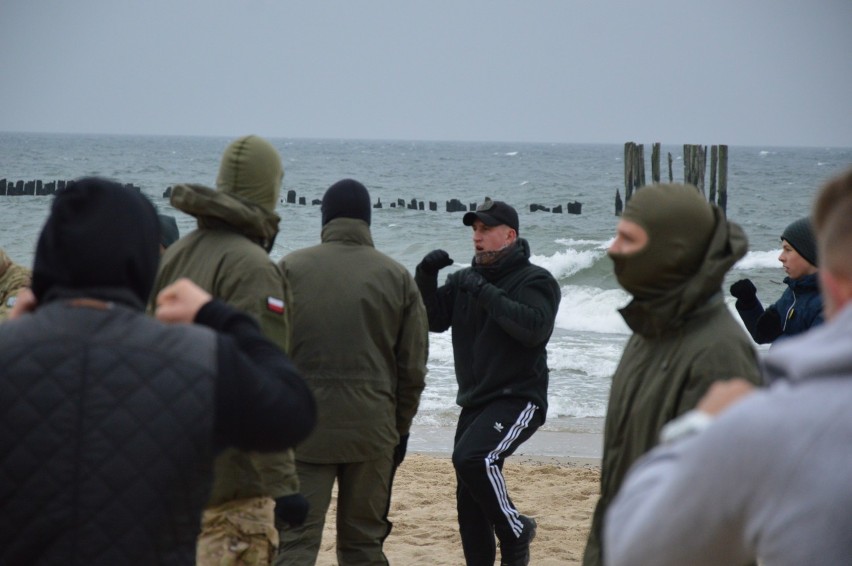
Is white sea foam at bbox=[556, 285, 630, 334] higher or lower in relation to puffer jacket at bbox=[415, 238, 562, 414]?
lower

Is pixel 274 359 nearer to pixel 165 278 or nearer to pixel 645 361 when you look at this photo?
pixel 645 361

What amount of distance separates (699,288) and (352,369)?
187cm

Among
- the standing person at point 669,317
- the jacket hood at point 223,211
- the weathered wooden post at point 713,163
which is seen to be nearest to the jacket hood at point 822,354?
the standing person at point 669,317

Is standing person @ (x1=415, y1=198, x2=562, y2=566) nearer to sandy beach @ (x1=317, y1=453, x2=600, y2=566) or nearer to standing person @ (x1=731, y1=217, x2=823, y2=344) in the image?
sandy beach @ (x1=317, y1=453, x2=600, y2=566)

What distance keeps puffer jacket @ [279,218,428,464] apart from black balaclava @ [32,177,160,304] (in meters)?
2.25

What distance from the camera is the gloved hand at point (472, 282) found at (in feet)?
17.1

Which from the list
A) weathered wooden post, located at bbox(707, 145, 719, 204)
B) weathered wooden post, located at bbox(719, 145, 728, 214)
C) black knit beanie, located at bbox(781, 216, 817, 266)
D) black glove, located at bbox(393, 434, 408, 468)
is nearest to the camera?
black glove, located at bbox(393, 434, 408, 468)

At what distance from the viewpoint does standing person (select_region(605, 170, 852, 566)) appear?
57.6 inches

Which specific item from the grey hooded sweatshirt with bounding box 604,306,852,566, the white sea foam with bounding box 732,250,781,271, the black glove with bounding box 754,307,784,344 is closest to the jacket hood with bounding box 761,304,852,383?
the grey hooded sweatshirt with bounding box 604,306,852,566

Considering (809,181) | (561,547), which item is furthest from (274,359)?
(809,181)

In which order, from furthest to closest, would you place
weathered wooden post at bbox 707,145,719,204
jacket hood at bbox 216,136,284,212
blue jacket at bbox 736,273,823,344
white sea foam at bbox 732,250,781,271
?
weathered wooden post at bbox 707,145,719,204 < white sea foam at bbox 732,250,781,271 < blue jacket at bbox 736,273,823,344 < jacket hood at bbox 216,136,284,212

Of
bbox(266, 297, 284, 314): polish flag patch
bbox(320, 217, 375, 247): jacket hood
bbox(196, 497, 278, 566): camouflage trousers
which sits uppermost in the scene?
bbox(320, 217, 375, 247): jacket hood

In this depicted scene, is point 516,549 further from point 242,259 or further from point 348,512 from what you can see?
point 242,259

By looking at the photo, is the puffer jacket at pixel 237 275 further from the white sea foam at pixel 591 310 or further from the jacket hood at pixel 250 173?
the white sea foam at pixel 591 310
